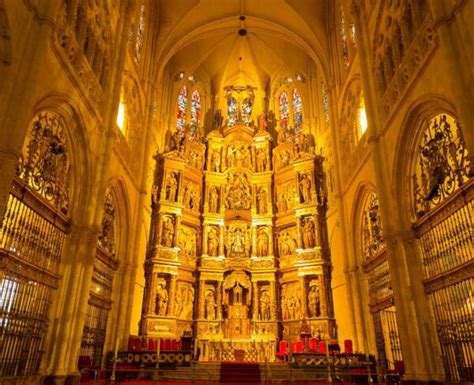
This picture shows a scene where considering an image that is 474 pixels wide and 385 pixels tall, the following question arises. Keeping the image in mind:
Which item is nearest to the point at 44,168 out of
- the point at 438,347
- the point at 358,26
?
the point at 438,347

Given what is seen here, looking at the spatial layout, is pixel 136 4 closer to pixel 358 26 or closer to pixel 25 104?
pixel 358 26

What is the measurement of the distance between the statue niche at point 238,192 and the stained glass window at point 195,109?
195 inches

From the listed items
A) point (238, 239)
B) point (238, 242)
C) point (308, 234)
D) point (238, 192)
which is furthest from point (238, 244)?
point (308, 234)

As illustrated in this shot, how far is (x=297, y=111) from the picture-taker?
2692 cm

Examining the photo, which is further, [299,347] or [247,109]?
[247,109]

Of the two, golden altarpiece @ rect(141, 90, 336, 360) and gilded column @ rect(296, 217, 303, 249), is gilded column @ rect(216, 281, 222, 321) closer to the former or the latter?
golden altarpiece @ rect(141, 90, 336, 360)

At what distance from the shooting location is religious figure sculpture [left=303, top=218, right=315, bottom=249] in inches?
856

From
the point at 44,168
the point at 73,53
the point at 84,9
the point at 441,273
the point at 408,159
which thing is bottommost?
the point at 441,273

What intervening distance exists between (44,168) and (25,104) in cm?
304

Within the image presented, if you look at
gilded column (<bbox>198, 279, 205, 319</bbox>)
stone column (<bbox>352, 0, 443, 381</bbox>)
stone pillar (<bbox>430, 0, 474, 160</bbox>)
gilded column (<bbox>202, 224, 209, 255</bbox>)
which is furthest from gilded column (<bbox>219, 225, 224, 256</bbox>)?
stone pillar (<bbox>430, 0, 474, 160</bbox>)

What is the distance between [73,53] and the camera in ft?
39.7

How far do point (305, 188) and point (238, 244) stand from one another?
5.10 meters

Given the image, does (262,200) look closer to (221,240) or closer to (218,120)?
(221,240)

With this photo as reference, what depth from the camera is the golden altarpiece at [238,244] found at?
20.4m
